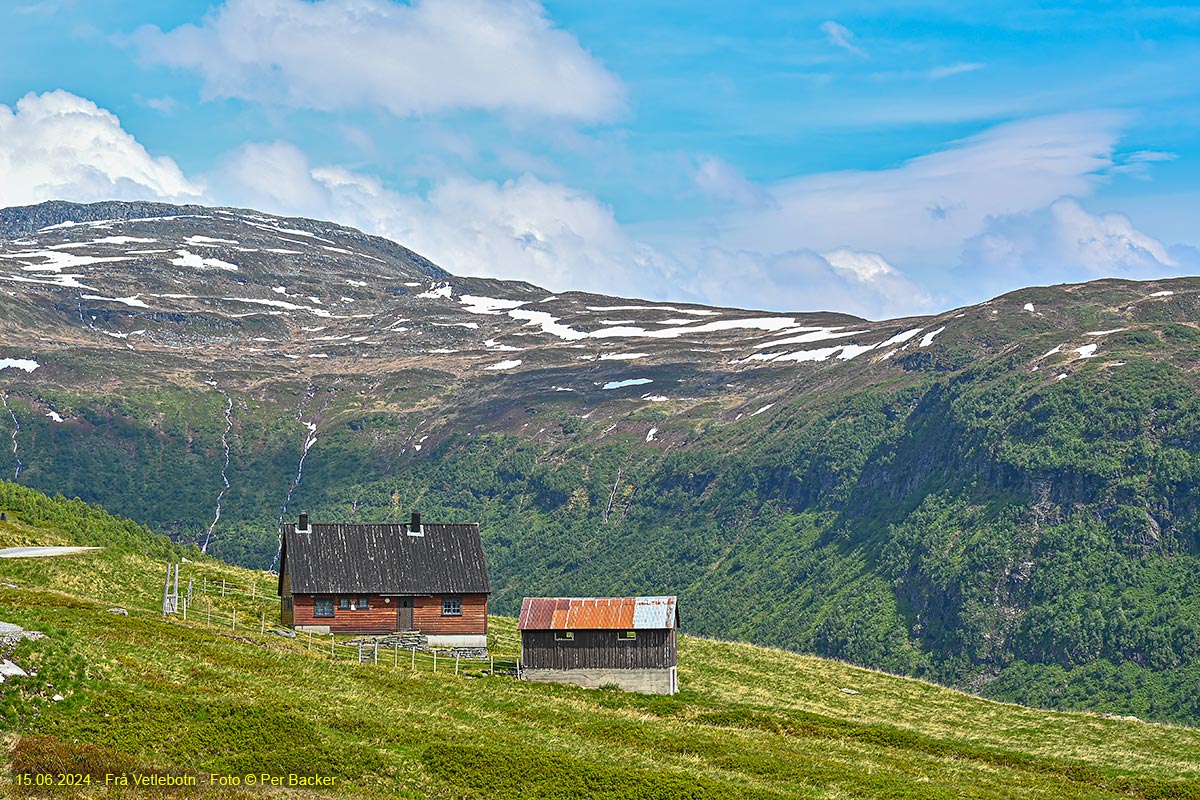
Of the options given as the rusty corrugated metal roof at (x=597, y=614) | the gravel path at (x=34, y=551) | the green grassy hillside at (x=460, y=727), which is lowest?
the green grassy hillside at (x=460, y=727)

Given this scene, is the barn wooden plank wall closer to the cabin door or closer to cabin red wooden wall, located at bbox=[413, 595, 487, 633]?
cabin red wooden wall, located at bbox=[413, 595, 487, 633]

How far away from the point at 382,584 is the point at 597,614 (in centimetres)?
1460

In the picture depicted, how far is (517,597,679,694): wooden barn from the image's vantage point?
243 ft

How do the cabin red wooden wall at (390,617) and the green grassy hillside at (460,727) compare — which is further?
the cabin red wooden wall at (390,617)

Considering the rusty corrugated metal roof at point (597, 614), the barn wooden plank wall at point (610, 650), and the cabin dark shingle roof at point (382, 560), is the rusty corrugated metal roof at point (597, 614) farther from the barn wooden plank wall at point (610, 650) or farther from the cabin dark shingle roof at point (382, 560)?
the cabin dark shingle roof at point (382, 560)

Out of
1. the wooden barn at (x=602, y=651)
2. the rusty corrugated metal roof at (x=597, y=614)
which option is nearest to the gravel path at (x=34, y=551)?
the rusty corrugated metal roof at (x=597, y=614)

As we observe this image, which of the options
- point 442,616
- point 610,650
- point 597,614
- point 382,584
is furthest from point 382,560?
point 610,650

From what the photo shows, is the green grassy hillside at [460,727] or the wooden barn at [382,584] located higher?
the wooden barn at [382,584]

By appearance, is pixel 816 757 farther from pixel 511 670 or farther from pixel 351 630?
pixel 351 630

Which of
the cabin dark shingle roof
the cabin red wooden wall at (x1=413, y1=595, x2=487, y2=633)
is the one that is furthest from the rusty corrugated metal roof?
the cabin dark shingle roof

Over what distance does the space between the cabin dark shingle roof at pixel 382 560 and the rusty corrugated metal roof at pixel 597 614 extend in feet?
24.5

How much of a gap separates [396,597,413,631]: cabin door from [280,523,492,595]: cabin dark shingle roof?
2.28ft

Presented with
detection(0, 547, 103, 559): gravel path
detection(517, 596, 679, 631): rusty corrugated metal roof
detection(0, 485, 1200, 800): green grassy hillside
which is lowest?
detection(0, 485, 1200, 800): green grassy hillside

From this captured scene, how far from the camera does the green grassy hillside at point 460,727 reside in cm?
3784
